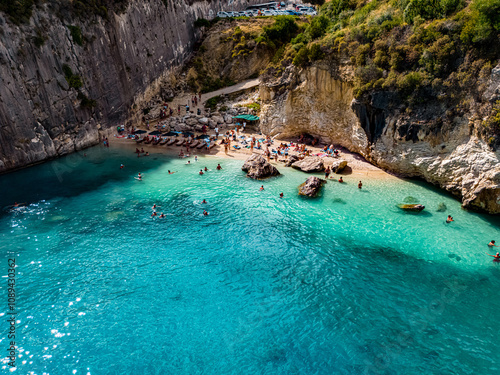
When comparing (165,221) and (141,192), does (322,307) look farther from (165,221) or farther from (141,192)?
(141,192)

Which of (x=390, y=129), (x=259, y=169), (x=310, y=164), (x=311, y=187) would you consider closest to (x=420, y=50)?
(x=390, y=129)

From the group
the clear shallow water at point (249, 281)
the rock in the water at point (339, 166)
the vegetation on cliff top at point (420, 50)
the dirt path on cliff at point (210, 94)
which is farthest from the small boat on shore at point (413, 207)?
the dirt path on cliff at point (210, 94)

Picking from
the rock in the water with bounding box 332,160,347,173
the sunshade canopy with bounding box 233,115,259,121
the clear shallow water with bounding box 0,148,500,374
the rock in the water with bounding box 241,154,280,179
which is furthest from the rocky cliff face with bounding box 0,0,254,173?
the rock in the water with bounding box 332,160,347,173

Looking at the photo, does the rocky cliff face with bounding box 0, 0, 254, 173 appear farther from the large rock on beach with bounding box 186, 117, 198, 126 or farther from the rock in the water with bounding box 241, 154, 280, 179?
the rock in the water with bounding box 241, 154, 280, 179

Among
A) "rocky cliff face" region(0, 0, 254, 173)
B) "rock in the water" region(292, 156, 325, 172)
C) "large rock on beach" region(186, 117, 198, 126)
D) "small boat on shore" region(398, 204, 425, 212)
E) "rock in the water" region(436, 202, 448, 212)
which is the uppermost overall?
"rocky cliff face" region(0, 0, 254, 173)

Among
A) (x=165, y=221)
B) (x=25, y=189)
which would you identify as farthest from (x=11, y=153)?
(x=165, y=221)

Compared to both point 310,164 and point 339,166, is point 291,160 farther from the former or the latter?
point 339,166
